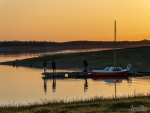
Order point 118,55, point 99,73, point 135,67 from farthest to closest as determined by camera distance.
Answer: point 118,55 → point 135,67 → point 99,73

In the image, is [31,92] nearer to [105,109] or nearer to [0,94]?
[0,94]

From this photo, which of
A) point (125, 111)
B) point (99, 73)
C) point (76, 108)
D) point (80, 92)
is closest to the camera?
point (125, 111)

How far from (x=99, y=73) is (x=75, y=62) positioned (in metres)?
28.0

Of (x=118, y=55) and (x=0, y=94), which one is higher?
(x=118, y=55)

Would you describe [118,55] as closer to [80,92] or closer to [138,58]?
[138,58]

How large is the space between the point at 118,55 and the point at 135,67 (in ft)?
72.0

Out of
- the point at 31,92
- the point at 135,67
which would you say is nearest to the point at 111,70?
the point at 135,67

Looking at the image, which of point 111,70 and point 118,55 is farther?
point 118,55

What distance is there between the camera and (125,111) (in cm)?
1669

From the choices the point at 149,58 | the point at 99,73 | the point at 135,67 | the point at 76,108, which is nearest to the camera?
the point at 76,108

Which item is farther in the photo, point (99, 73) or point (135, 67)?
point (135, 67)

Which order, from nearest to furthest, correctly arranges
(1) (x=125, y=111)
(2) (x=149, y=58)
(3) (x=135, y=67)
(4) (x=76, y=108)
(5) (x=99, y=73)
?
(1) (x=125, y=111)
(4) (x=76, y=108)
(5) (x=99, y=73)
(3) (x=135, y=67)
(2) (x=149, y=58)

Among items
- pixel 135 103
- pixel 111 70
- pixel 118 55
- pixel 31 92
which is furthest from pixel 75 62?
pixel 135 103

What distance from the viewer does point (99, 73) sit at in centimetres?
4697
